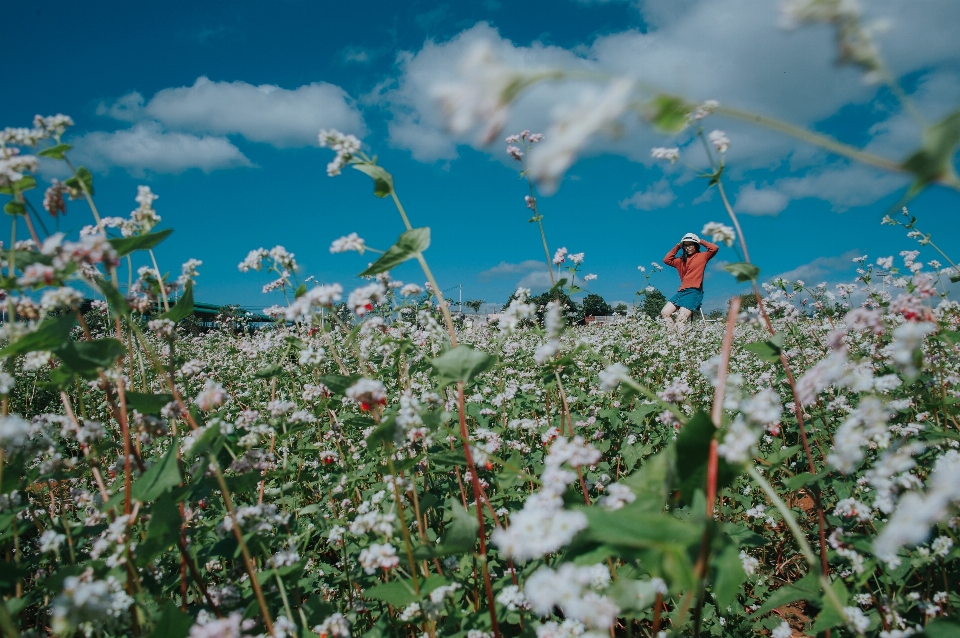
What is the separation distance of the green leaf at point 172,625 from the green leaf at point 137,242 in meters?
1.31

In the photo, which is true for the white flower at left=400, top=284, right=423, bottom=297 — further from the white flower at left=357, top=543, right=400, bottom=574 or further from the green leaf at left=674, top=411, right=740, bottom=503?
the green leaf at left=674, top=411, right=740, bottom=503

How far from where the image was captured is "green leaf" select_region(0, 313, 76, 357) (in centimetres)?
159

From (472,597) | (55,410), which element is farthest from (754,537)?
(55,410)

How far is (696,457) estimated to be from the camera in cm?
117

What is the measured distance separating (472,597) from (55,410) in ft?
24.1

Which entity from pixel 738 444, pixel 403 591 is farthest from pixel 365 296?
pixel 738 444

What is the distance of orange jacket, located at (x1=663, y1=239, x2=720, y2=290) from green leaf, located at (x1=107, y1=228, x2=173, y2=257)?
13.1 meters

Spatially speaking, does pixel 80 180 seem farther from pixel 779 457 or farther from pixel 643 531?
pixel 779 457

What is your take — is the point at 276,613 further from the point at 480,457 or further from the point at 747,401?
the point at 747,401

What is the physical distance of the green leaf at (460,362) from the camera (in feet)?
Answer: 6.31

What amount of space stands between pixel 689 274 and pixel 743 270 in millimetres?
11985

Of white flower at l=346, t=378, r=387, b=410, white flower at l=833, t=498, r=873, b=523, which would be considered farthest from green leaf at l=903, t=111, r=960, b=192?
white flower at l=833, t=498, r=873, b=523

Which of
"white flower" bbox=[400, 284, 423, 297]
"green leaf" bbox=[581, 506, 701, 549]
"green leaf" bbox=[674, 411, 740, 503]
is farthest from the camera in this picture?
"white flower" bbox=[400, 284, 423, 297]

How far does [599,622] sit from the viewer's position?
1023 millimetres
